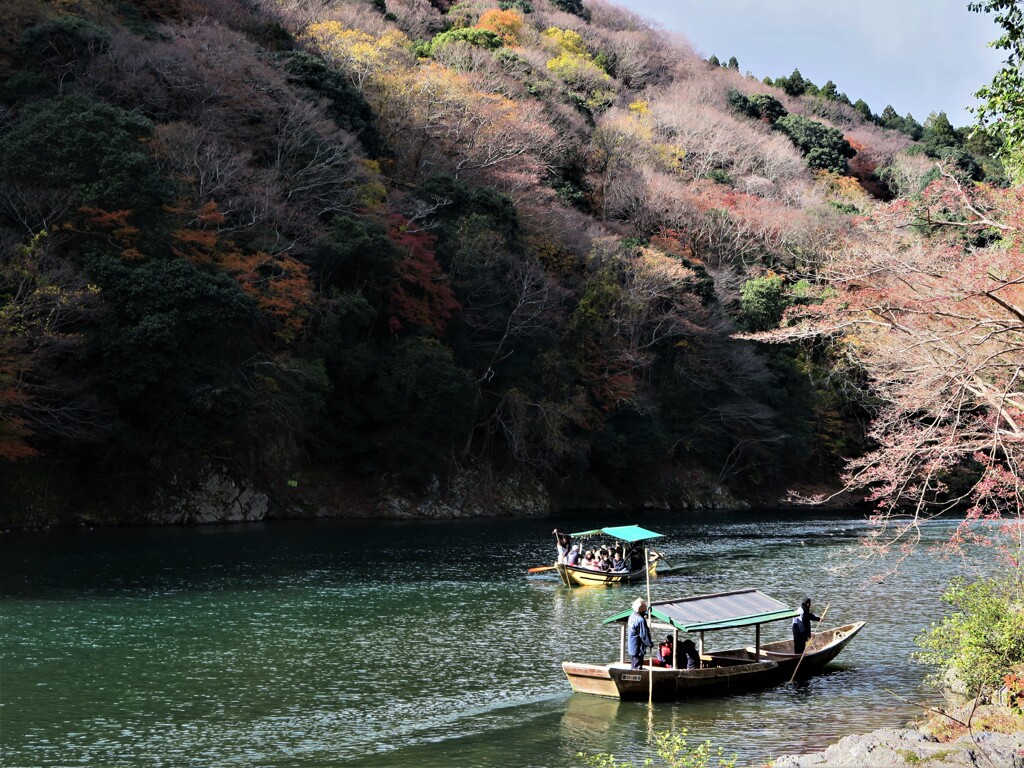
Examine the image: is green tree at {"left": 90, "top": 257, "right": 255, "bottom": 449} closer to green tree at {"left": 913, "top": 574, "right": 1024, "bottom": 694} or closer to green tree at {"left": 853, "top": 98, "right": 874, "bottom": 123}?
green tree at {"left": 913, "top": 574, "right": 1024, "bottom": 694}

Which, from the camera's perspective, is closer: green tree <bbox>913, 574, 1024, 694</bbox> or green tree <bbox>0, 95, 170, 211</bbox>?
green tree <bbox>913, 574, 1024, 694</bbox>

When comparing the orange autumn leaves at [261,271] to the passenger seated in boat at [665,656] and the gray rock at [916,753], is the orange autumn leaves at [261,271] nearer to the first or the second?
the passenger seated in boat at [665,656]

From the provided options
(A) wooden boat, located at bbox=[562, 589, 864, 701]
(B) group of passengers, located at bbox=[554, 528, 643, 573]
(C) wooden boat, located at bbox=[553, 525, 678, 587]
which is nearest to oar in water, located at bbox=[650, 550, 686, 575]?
(C) wooden boat, located at bbox=[553, 525, 678, 587]

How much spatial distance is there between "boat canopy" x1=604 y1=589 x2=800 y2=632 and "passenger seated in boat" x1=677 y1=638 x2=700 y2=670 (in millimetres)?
477

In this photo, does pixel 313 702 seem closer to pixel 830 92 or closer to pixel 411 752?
pixel 411 752

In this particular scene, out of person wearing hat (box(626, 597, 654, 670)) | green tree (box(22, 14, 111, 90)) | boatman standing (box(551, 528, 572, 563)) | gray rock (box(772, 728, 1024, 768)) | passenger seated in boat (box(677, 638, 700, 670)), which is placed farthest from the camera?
green tree (box(22, 14, 111, 90))

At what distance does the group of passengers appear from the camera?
28938 millimetres

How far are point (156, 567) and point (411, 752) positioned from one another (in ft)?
54.1

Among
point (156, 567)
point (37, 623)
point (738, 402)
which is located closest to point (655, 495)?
point (738, 402)

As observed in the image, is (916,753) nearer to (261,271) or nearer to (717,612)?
(717,612)

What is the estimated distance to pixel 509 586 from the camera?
27.3 meters

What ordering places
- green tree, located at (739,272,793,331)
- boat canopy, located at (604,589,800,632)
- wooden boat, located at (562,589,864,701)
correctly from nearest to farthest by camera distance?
1. wooden boat, located at (562,589,864,701)
2. boat canopy, located at (604,589,800,632)
3. green tree, located at (739,272,793,331)

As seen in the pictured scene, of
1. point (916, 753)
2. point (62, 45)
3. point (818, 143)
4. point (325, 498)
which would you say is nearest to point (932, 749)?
point (916, 753)

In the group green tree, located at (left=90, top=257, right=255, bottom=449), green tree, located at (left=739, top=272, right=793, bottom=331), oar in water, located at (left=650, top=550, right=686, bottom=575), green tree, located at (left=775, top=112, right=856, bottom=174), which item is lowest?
oar in water, located at (left=650, top=550, right=686, bottom=575)
